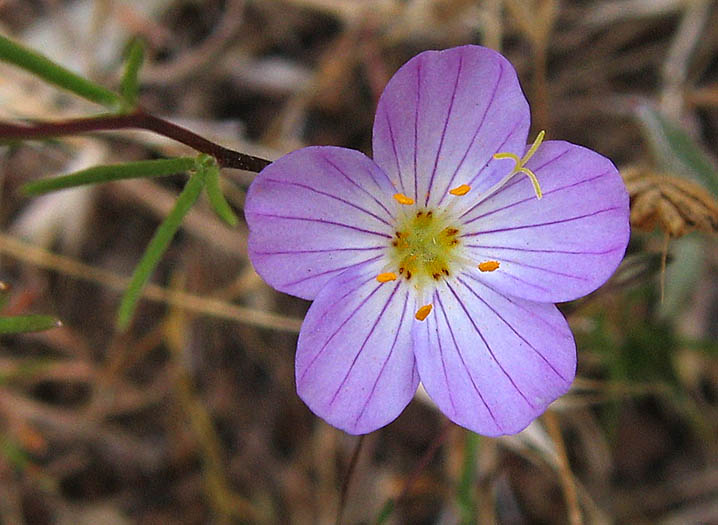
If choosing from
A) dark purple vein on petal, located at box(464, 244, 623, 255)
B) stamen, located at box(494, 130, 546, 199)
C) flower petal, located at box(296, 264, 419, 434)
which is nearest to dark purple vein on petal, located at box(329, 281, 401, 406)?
flower petal, located at box(296, 264, 419, 434)

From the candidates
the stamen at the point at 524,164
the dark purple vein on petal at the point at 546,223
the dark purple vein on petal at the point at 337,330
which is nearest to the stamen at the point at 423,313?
the dark purple vein on petal at the point at 337,330

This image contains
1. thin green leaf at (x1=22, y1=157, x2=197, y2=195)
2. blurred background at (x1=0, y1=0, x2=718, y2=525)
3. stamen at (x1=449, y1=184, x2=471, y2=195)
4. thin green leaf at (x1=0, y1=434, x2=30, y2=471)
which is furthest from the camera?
blurred background at (x1=0, y1=0, x2=718, y2=525)

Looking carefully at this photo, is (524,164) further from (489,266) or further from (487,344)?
(487,344)

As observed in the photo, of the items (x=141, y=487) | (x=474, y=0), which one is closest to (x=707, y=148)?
(x=474, y=0)

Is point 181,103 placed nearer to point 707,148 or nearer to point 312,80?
point 312,80

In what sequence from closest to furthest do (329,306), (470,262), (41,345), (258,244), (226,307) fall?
(258,244), (329,306), (470,262), (226,307), (41,345)

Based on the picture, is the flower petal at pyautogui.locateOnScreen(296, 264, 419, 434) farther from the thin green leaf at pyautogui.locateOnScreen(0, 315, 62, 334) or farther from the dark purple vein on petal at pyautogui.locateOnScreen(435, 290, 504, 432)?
the thin green leaf at pyautogui.locateOnScreen(0, 315, 62, 334)
